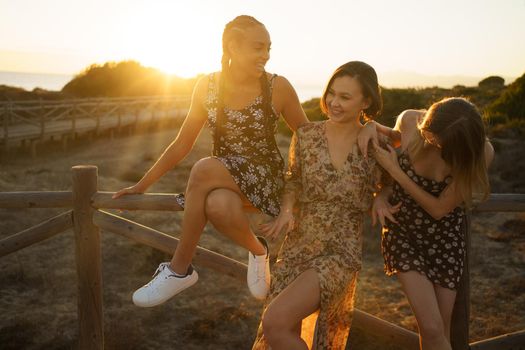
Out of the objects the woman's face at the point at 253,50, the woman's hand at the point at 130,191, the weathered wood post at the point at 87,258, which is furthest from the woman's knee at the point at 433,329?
the weathered wood post at the point at 87,258

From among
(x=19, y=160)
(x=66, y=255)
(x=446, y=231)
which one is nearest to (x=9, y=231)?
(x=66, y=255)

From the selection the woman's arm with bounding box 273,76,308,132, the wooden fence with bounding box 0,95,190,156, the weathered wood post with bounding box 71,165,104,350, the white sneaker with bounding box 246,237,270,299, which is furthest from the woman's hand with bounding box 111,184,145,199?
the wooden fence with bounding box 0,95,190,156

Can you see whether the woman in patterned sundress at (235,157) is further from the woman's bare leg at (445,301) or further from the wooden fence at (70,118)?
the wooden fence at (70,118)

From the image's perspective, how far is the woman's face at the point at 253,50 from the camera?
296cm

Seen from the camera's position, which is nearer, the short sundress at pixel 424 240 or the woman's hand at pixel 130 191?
the short sundress at pixel 424 240

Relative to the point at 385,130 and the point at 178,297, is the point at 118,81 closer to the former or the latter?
the point at 178,297

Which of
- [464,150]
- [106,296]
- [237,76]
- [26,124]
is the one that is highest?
[237,76]

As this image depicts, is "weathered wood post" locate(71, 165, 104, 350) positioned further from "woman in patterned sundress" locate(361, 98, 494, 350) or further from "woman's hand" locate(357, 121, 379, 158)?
"woman in patterned sundress" locate(361, 98, 494, 350)

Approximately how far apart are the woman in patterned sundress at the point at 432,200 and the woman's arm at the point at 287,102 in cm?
49

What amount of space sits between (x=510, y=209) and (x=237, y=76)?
1.90 meters

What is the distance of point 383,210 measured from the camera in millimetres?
2832

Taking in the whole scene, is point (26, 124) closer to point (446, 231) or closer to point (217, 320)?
point (217, 320)

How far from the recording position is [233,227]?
2.79 m

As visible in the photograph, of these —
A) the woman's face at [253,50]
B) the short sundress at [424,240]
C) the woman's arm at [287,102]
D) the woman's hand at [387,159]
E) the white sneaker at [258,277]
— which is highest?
the woman's face at [253,50]
